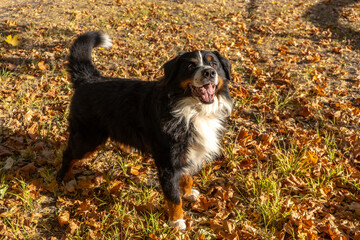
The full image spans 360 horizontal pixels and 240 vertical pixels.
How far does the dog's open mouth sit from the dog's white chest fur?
0.24ft

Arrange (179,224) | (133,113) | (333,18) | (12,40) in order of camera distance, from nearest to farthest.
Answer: (179,224)
(133,113)
(12,40)
(333,18)

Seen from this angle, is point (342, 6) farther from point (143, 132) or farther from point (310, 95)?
point (143, 132)

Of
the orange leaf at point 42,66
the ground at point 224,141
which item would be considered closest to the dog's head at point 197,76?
the ground at point 224,141

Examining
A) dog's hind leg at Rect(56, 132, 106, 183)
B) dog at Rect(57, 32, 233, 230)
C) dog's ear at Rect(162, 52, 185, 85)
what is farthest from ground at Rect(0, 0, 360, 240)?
dog's ear at Rect(162, 52, 185, 85)

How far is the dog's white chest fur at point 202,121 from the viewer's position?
2.54 metres

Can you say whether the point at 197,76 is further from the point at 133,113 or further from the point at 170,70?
the point at 133,113

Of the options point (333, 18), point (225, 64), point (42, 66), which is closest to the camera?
point (225, 64)

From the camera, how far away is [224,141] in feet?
12.4

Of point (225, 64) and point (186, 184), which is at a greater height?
point (225, 64)

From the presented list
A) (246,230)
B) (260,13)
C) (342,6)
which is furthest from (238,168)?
(342,6)

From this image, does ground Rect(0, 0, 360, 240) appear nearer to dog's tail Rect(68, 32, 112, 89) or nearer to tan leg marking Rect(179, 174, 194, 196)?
tan leg marking Rect(179, 174, 194, 196)

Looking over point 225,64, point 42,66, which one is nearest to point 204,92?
point 225,64

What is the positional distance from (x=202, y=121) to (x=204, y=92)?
0.31 m

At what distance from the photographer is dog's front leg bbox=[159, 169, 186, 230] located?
255 centimetres
